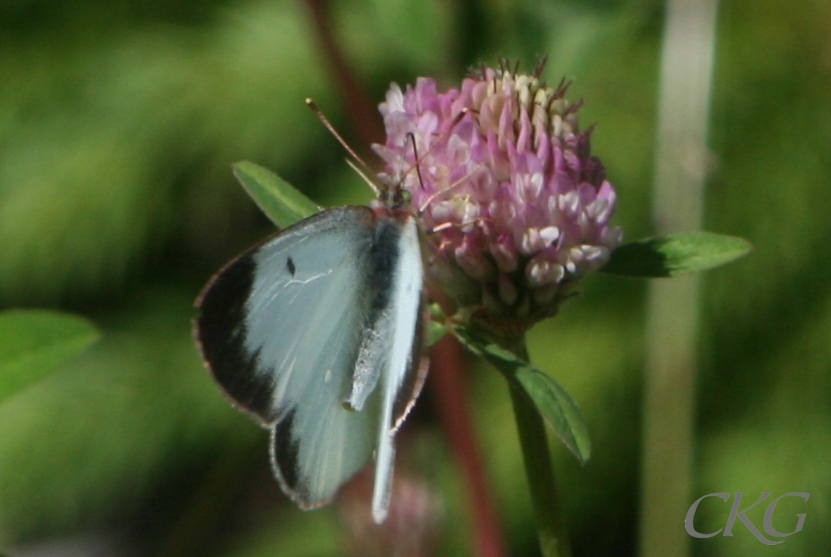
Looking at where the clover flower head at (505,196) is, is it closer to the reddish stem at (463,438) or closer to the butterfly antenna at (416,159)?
the butterfly antenna at (416,159)

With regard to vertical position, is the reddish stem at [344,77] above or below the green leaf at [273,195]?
above

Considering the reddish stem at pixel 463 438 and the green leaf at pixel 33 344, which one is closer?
the green leaf at pixel 33 344

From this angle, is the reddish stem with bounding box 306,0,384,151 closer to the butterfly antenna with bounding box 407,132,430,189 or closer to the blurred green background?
the butterfly antenna with bounding box 407,132,430,189

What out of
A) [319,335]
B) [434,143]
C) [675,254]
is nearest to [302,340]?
[319,335]

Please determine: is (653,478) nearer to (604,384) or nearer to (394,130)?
(394,130)

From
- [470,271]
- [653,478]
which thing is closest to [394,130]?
[470,271]

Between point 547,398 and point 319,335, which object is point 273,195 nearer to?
point 319,335

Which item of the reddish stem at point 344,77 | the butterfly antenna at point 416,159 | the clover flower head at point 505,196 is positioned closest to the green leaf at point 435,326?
the clover flower head at point 505,196
